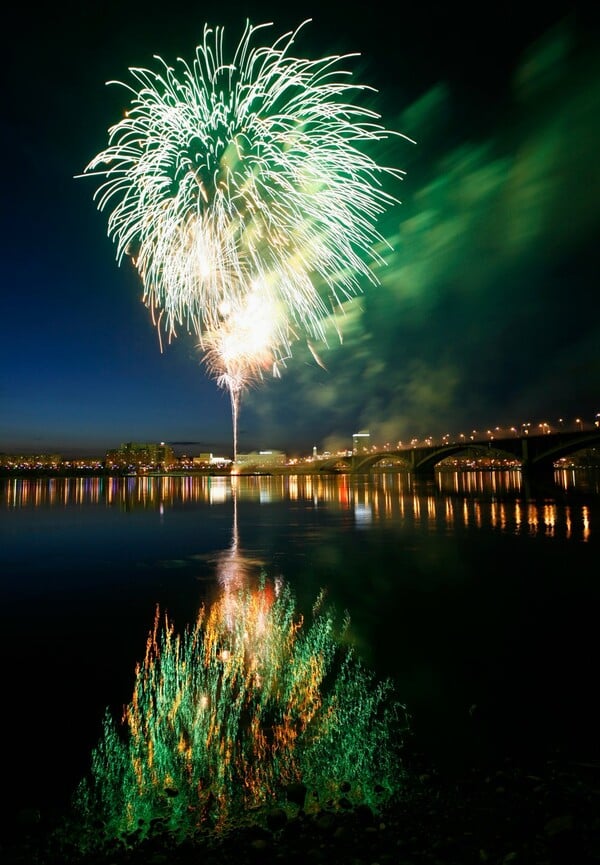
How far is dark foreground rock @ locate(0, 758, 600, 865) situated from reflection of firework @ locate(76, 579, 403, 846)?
27 cm

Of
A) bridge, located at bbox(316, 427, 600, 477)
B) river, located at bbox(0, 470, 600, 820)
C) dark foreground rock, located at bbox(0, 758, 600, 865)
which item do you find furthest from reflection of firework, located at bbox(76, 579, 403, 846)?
bridge, located at bbox(316, 427, 600, 477)

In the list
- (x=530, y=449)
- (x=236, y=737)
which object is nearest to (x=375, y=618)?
(x=236, y=737)

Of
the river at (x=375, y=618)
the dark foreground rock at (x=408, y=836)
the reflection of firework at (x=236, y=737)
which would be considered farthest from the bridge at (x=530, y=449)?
the dark foreground rock at (x=408, y=836)

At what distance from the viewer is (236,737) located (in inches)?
243

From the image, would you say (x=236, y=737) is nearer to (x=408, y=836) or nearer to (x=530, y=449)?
(x=408, y=836)

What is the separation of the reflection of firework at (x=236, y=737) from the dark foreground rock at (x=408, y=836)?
10.5 inches

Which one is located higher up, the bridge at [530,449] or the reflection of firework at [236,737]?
the bridge at [530,449]

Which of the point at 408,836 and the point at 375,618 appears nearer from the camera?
the point at 408,836

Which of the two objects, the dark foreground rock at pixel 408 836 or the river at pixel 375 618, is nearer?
the dark foreground rock at pixel 408 836

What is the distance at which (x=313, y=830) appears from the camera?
448 centimetres

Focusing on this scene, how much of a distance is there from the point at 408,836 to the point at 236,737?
2.48 metres

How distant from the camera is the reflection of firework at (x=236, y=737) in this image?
498cm

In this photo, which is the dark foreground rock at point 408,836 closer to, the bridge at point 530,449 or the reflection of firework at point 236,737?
the reflection of firework at point 236,737

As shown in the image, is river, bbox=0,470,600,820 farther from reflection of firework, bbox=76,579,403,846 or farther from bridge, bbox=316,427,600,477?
bridge, bbox=316,427,600,477
